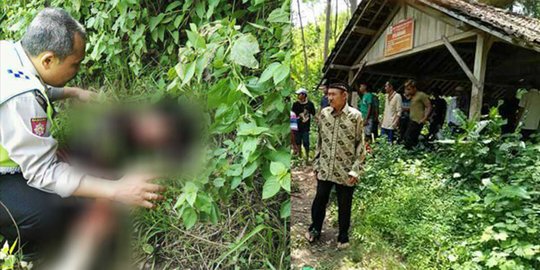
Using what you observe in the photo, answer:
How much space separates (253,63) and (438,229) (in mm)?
527

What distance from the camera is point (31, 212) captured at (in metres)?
0.70

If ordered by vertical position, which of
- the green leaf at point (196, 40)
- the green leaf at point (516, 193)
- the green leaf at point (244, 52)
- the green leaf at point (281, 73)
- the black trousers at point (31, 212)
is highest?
the green leaf at point (196, 40)

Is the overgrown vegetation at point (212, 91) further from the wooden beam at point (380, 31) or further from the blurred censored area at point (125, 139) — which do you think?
the wooden beam at point (380, 31)

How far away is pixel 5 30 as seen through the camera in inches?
33.0

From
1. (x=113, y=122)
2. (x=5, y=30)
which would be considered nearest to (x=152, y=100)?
(x=113, y=122)

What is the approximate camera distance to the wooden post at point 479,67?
2.67 feet

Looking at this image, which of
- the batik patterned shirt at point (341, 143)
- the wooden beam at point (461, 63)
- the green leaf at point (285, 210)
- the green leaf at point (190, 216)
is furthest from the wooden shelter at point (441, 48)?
the green leaf at point (190, 216)

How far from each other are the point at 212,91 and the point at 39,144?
314 mm

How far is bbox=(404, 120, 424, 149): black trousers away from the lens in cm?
90

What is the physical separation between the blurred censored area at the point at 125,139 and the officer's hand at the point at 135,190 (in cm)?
3

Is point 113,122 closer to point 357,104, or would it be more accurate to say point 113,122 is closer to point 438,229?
point 357,104

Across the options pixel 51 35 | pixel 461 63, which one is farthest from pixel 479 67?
pixel 51 35

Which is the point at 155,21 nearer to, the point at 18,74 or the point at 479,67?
the point at 18,74

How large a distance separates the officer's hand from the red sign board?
26.0 inches
